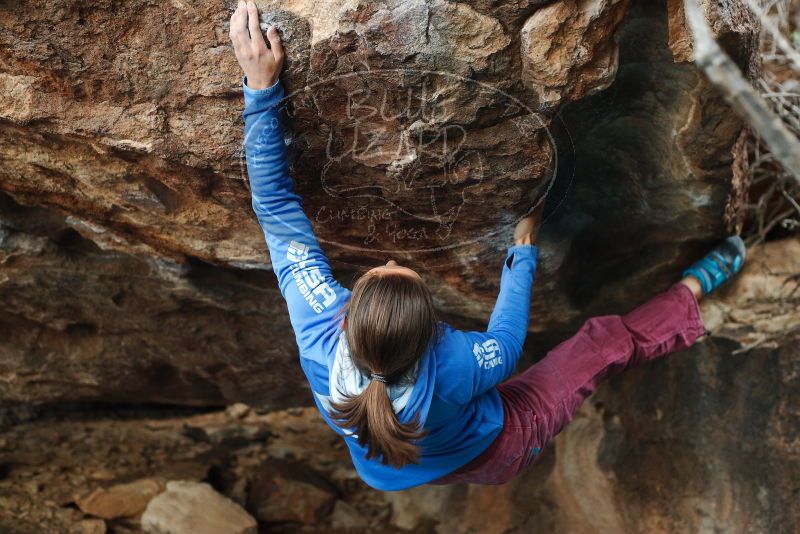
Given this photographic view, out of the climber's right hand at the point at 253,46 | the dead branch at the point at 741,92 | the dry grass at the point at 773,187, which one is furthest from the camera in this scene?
the dry grass at the point at 773,187

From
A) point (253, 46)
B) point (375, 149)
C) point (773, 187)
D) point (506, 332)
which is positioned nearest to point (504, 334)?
point (506, 332)

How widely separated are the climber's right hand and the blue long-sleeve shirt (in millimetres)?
34

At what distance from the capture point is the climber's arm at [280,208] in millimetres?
1622

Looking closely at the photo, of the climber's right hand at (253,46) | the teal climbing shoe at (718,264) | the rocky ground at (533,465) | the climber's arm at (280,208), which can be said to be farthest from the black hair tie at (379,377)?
the rocky ground at (533,465)

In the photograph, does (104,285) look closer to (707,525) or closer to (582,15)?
(582,15)

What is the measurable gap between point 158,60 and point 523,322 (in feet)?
3.29

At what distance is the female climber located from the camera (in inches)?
63.1

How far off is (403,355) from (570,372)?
2.29ft

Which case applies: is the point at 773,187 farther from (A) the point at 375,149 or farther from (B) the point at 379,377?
(B) the point at 379,377

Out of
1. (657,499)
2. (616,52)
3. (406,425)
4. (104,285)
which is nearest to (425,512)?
(657,499)

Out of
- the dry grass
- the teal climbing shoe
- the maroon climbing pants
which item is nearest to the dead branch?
the maroon climbing pants

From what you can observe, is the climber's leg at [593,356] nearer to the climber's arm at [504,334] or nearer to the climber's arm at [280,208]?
the climber's arm at [504,334]

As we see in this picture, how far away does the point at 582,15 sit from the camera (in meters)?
1.57

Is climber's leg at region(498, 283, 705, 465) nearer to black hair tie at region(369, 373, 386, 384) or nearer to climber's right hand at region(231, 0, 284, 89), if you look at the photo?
black hair tie at region(369, 373, 386, 384)
